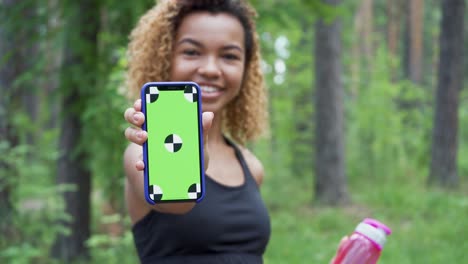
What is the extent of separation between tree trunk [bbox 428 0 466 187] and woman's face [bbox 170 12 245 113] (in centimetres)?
908

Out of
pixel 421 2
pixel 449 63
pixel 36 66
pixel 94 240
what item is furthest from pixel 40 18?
pixel 421 2

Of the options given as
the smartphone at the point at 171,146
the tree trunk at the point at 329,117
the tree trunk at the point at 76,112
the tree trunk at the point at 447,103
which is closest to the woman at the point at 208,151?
the smartphone at the point at 171,146

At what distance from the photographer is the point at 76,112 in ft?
16.4

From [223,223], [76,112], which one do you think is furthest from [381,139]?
[223,223]

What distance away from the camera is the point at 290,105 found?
43.3ft

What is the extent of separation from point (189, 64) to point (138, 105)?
598mm

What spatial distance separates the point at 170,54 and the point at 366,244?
0.97 meters

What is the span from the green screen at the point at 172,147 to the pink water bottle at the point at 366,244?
2.34ft

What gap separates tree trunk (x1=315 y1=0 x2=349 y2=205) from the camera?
9.62m

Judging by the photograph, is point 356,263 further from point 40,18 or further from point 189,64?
point 40,18

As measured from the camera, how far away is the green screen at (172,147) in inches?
57.2

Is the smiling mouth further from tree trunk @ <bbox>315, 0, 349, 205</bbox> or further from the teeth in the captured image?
tree trunk @ <bbox>315, 0, 349, 205</bbox>

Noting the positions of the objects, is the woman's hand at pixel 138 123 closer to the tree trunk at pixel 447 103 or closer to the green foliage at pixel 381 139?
the tree trunk at pixel 447 103

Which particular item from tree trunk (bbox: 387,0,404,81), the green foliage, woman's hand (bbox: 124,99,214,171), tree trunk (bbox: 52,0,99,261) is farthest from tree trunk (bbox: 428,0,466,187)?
tree trunk (bbox: 387,0,404,81)
